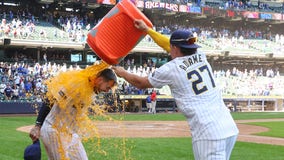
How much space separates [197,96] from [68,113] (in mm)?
1595

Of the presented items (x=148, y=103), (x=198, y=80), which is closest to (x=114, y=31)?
(x=198, y=80)

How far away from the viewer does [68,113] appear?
516 centimetres

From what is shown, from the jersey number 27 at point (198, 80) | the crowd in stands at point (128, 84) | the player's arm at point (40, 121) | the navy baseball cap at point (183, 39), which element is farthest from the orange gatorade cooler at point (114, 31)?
the crowd in stands at point (128, 84)

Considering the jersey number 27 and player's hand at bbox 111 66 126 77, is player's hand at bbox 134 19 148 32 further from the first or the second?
the jersey number 27

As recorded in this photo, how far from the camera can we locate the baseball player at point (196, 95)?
13.8ft

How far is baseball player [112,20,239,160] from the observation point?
4.21 m

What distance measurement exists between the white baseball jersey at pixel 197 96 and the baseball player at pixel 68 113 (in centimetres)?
87

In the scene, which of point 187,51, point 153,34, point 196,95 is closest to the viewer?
point 196,95

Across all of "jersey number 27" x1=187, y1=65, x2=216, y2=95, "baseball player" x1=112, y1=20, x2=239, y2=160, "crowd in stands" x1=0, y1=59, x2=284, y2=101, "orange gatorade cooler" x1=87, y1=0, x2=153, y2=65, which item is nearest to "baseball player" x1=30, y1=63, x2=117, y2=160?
"orange gatorade cooler" x1=87, y1=0, x2=153, y2=65

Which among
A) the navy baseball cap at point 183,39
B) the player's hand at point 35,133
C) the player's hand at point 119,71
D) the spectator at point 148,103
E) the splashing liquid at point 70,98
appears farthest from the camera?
the spectator at point 148,103

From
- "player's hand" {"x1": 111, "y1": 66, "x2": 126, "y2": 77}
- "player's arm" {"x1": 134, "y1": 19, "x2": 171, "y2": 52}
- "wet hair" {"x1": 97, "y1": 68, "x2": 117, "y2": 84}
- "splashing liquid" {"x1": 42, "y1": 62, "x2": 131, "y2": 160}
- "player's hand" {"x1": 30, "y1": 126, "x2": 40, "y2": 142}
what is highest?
"player's arm" {"x1": 134, "y1": 19, "x2": 171, "y2": 52}

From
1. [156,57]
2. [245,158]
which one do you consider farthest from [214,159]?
[156,57]

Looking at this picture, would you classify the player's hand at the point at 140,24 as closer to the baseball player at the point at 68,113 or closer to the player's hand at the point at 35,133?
the baseball player at the point at 68,113

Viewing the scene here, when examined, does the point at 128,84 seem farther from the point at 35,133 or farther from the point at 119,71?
the point at 119,71
